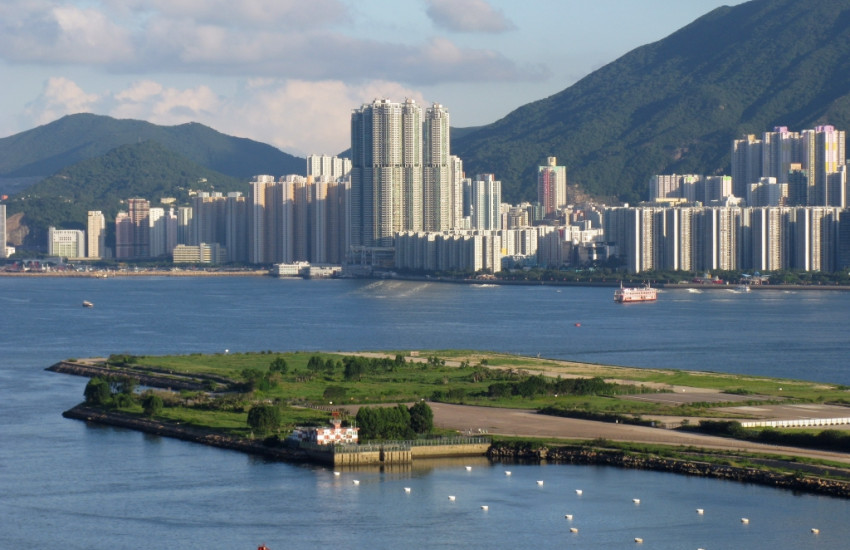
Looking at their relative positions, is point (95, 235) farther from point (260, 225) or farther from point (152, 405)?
point (152, 405)

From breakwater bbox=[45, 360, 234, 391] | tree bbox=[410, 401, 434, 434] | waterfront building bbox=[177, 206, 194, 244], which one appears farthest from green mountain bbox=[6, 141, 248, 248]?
tree bbox=[410, 401, 434, 434]

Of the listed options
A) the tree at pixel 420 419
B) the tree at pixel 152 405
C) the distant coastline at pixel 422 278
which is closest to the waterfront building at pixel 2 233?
the distant coastline at pixel 422 278

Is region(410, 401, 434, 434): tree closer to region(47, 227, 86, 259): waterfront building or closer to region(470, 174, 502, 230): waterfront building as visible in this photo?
region(470, 174, 502, 230): waterfront building

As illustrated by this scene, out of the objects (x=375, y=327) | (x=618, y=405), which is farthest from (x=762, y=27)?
(x=618, y=405)

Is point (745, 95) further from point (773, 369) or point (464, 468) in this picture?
point (464, 468)

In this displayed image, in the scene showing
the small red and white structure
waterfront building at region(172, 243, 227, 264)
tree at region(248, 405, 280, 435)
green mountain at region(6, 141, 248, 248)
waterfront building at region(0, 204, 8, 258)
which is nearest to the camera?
the small red and white structure

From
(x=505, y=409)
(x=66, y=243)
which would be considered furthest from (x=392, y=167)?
(x=505, y=409)
